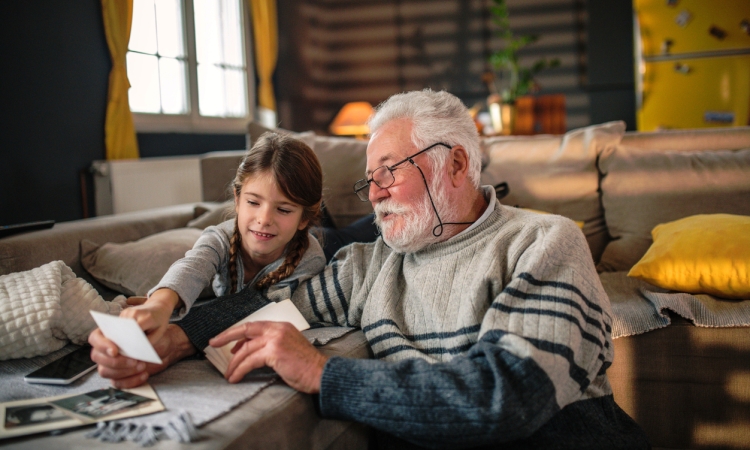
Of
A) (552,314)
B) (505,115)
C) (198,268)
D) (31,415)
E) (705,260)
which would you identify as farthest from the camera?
(505,115)

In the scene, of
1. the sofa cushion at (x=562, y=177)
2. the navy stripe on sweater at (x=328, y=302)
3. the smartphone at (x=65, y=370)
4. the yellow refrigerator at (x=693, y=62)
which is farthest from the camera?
the yellow refrigerator at (x=693, y=62)

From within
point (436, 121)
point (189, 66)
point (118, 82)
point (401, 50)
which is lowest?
point (436, 121)

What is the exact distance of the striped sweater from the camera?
3.25ft

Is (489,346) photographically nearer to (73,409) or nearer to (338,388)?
(338,388)

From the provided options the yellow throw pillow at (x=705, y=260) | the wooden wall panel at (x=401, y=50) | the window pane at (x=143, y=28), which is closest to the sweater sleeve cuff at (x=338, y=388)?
the yellow throw pillow at (x=705, y=260)

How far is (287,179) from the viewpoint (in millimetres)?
1521

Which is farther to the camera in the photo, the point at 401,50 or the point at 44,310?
the point at 401,50

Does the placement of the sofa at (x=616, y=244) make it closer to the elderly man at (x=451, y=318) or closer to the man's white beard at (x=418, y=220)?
the elderly man at (x=451, y=318)

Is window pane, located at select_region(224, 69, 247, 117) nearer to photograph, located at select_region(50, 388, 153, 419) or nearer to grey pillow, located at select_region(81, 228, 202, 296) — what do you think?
grey pillow, located at select_region(81, 228, 202, 296)

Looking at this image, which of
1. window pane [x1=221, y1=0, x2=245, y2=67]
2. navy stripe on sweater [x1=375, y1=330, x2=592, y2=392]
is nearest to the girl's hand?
navy stripe on sweater [x1=375, y1=330, x2=592, y2=392]

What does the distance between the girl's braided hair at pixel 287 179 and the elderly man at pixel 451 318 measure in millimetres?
95

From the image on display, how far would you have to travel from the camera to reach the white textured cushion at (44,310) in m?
1.25

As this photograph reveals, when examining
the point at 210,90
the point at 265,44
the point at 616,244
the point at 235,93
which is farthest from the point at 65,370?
the point at 265,44

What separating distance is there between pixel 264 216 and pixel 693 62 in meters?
4.44
